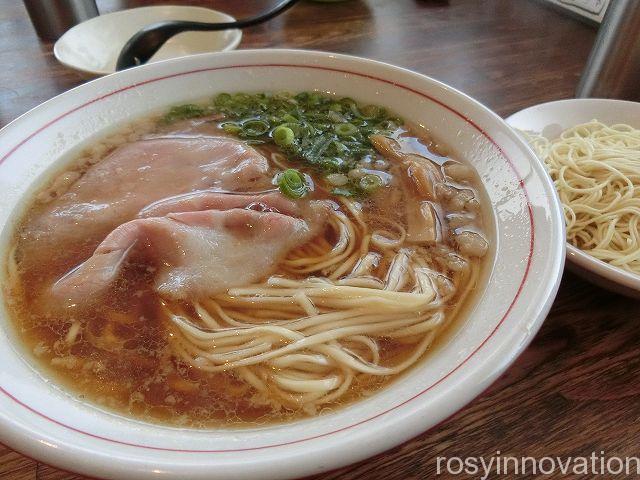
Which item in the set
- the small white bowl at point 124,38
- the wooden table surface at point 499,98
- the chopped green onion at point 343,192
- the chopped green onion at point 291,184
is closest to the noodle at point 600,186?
the wooden table surface at point 499,98

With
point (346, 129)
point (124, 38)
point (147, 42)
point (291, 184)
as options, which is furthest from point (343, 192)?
point (124, 38)

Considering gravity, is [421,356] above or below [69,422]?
below

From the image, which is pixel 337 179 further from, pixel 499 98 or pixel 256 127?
pixel 499 98

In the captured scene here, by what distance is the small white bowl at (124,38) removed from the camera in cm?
240

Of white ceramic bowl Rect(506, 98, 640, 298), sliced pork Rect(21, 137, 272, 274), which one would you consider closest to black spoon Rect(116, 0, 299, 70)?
sliced pork Rect(21, 137, 272, 274)

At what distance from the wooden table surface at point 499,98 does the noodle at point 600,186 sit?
9.7 inches

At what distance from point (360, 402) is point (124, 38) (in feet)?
8.11

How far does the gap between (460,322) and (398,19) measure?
2.58 metres

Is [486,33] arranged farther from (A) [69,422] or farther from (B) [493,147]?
(A) [69,422]

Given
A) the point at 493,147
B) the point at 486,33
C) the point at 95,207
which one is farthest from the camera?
the point at 486,33

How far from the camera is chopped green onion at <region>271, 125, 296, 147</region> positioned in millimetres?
1750

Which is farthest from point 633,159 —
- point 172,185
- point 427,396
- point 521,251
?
point 172,185

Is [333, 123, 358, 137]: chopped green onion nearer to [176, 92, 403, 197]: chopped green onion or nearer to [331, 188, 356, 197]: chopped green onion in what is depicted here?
[176, 92, 403, 197]: chopped green onion

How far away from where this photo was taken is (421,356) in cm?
110
